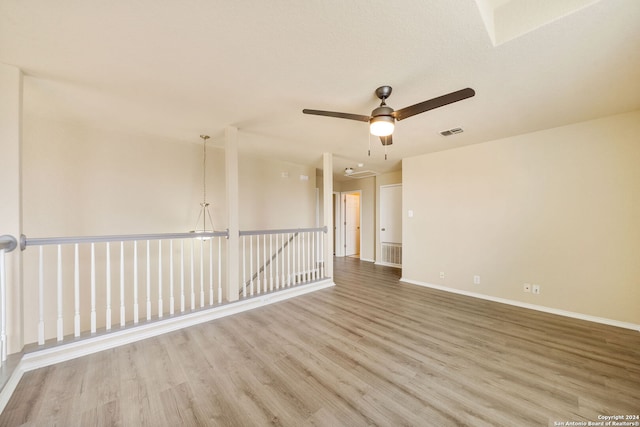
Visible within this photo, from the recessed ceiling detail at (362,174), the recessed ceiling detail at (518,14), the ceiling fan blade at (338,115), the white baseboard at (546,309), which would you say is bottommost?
the white baseboard at (546,309)

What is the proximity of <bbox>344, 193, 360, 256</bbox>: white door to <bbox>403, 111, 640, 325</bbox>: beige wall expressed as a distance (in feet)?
11.5

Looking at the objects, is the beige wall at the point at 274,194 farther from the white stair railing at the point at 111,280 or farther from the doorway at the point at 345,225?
the doorway at the point at 345,225

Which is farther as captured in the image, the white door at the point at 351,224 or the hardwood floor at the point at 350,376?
the white door at the point at 351,224

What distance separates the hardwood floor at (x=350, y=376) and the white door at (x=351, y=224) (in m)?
4.82

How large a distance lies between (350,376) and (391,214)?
15.3 ft

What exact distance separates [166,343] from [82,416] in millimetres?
885

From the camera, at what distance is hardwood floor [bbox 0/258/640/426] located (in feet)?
4.82

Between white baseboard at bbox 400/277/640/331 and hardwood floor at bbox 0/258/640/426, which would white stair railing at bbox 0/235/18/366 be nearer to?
hardwood floor at bbox 0/258/640/426

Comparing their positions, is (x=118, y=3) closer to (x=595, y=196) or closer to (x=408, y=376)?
(x=408, y=376)

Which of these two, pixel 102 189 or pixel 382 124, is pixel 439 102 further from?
pixel 102 189

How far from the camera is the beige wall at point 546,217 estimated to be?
2.68 meters

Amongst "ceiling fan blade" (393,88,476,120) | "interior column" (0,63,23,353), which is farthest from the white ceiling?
"ceiling fan blade" (393,88,476,120)

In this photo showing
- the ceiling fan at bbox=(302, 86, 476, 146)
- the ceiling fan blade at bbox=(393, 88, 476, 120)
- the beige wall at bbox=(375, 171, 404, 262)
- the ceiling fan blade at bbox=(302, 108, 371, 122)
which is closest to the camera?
the ceiling fan blade at bbox=(393, 88, 476, 120)

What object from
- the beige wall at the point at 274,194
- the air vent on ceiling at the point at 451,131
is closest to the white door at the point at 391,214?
the beige wall at the point at 274,194
